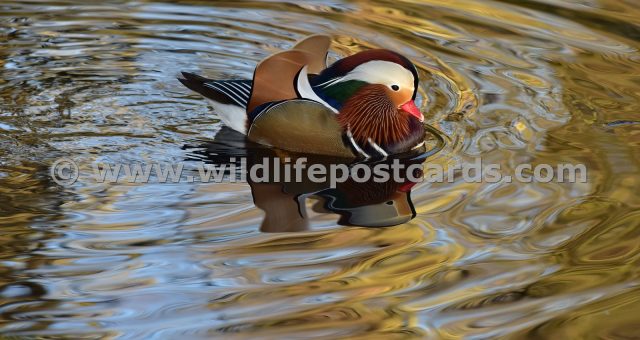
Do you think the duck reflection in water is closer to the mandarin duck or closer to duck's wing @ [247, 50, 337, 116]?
the mandarin duck

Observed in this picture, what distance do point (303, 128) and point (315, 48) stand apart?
0.50 m

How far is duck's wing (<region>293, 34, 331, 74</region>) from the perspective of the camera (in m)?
6.29

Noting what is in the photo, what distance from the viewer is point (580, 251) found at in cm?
485

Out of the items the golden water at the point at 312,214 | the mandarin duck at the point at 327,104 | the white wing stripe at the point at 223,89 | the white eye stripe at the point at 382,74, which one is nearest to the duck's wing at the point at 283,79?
the mandarin duck at the point at 327,104

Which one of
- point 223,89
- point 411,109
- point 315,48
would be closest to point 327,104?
point 315,48

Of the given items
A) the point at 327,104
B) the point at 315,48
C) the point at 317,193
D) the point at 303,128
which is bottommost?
the point at 317,193

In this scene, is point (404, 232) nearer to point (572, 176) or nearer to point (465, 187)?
point (465, 187)

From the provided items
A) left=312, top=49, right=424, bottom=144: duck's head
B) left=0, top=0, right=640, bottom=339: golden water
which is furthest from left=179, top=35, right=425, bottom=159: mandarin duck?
left=0, top=0, right=640, bottom=339: golden water

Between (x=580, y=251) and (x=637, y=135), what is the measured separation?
1690 millimetres

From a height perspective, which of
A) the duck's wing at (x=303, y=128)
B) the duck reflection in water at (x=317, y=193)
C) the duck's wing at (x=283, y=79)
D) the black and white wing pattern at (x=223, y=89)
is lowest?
the duck reflection in water at (x=317, y=193)

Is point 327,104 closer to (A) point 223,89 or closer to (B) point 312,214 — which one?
(A) point 223,89

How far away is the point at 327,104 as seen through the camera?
624cm

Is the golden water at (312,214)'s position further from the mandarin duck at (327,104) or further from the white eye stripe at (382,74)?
the white eye stripe at (382,74)

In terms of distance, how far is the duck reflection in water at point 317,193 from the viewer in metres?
5.16
